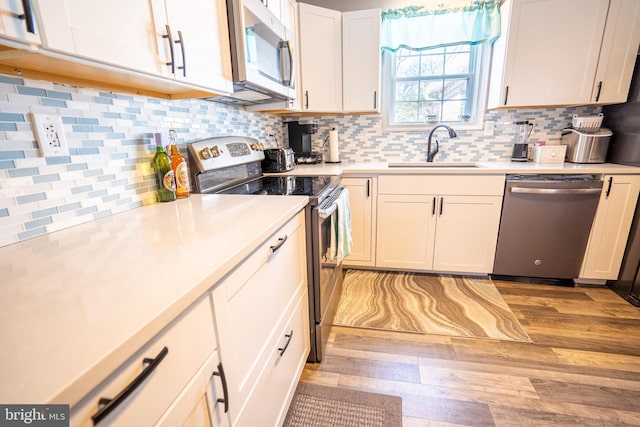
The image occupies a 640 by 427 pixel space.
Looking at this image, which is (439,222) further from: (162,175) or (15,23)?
(15,23)

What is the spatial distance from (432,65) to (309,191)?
2.08 metres

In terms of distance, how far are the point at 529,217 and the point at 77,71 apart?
8.57 ft

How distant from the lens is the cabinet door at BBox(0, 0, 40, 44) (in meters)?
0.54

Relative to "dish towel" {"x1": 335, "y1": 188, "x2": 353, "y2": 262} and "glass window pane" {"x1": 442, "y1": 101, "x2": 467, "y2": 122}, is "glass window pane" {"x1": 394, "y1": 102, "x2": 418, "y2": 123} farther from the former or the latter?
"dish towel" {"x1": 335, "y1": 188, "x2": 353, "y2": 262}

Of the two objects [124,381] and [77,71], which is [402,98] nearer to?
[77,71]

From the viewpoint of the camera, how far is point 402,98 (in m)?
2.77

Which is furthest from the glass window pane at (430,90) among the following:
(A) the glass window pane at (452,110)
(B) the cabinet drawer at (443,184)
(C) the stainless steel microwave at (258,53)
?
(C) the stainless steel microwave at (258,53)

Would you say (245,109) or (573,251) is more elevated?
(245,109)

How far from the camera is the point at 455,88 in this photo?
105 inches

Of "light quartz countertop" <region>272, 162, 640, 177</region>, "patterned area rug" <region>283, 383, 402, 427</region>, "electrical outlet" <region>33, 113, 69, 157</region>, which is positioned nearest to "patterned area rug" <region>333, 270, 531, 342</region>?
"patterned area rug" <region>283, 383, 402, 427</region>

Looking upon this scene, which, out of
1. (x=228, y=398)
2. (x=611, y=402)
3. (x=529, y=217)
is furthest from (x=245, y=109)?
(x=611, y=402)

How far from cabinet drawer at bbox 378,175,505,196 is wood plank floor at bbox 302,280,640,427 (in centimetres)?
87

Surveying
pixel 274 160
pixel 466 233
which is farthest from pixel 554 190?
pixel 274 160

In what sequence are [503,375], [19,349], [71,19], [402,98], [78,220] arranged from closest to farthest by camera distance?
[19,349], [71,19], [78,220], [503,375], [402,98]
